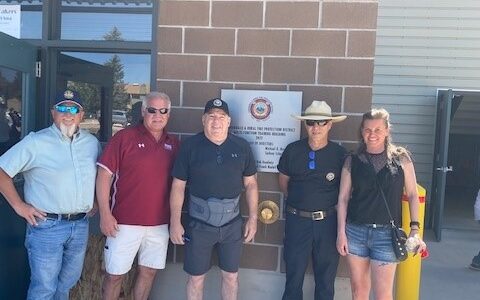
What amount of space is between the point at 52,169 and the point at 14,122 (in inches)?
41.5

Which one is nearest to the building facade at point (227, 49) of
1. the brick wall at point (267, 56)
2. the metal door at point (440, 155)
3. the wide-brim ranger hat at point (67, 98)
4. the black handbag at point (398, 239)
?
the brick wall at point (267, 56)

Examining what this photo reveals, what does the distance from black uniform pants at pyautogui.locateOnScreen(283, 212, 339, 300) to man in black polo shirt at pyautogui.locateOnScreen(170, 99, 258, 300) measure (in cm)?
33

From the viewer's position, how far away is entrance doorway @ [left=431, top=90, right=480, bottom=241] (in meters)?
7.50

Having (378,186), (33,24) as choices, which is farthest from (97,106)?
(378,186)

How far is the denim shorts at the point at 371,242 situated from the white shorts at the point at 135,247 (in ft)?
4.48

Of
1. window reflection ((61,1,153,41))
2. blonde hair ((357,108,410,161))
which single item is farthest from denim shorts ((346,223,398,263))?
window reflection ((61,1,153,41))

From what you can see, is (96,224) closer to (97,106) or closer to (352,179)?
(97,106)

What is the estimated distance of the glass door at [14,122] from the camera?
3.79m

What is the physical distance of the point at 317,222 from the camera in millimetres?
3617

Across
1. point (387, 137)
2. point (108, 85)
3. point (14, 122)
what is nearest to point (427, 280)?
point (387, 137)

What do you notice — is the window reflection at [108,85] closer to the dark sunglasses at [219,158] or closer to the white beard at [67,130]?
the white beard at [67,130]

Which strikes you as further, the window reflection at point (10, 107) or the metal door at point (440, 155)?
the metal door at point (440, 155)

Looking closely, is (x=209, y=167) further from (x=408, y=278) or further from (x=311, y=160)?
(x=408, y=278)

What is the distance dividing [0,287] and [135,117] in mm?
1781
